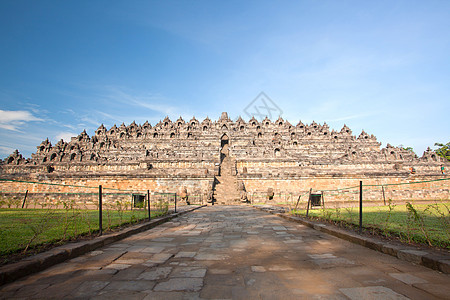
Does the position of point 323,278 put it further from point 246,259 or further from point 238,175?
point 238,175

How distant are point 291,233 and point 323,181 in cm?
1865

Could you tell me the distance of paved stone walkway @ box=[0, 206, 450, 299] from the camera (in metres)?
2.84

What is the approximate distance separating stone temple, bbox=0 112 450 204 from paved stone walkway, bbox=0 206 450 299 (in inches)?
618

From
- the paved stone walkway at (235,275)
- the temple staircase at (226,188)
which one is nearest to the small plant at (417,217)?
the paved stone walkway at (235,275)

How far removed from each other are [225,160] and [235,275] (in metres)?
29.0

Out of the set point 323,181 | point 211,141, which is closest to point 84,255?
point 323,181

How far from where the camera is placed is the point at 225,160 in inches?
1280

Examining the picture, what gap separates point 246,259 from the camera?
4.32 metres

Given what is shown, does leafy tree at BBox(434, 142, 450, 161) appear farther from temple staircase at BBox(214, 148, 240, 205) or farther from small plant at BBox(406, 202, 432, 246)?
small plant at BBox(406, 202, 432, 246)

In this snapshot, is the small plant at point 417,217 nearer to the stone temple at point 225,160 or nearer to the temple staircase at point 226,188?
the stone temple at point 225,160

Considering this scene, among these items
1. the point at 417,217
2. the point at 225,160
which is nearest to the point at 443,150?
the point at 225,160

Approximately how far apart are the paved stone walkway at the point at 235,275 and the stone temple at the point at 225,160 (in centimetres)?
1570

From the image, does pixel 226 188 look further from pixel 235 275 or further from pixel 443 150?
pixel 443 150

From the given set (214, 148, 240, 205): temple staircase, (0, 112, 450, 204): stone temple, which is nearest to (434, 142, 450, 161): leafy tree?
(0, 112, 450, 204): stone temple
